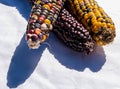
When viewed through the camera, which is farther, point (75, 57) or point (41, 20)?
point (75, 57)

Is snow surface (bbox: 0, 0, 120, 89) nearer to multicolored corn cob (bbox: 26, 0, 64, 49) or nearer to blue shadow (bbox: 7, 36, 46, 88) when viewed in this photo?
blue shadow (bbox: 7, 36, 46, 88)

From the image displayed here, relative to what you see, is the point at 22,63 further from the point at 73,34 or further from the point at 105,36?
the point at 105,36

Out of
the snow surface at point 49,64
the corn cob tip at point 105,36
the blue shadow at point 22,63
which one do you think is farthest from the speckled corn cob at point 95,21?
the blue shadow at point 22,63

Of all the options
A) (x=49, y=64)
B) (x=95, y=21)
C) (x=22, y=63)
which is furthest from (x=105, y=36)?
(x=22, y=63)

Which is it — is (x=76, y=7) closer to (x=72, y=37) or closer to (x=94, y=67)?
(x=72, y=37)

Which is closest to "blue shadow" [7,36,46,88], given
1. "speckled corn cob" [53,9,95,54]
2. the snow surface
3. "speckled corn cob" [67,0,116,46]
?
the snow surface

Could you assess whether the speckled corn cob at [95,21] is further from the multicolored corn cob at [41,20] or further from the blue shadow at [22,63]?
the blue shadow at [22,63]

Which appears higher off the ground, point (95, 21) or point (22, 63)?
point (95, 21)
